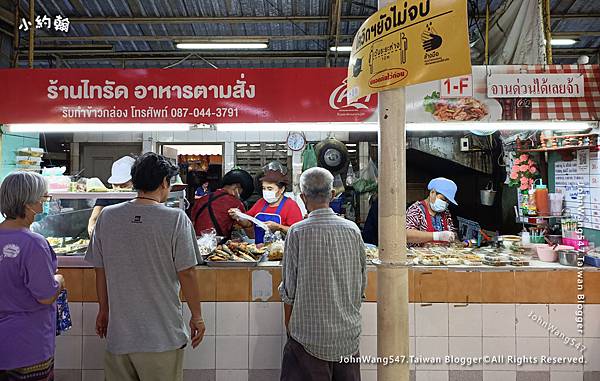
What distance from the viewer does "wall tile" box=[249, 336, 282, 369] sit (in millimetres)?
3434

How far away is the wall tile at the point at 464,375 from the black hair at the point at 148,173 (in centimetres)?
273

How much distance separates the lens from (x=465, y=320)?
339 centimetres

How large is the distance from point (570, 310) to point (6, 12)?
750 cm

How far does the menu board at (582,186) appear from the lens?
4.04m

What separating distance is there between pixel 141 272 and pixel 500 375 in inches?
115

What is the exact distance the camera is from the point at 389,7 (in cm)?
176

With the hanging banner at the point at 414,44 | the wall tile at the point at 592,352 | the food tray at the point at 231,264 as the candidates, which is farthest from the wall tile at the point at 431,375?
the hanging banner at the point at 414,44

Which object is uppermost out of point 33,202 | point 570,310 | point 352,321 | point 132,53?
point 132,53

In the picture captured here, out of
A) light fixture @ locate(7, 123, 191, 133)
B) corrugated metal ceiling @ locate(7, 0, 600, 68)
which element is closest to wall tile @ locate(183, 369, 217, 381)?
light fixture @ locate(7, 123, 191, 133)

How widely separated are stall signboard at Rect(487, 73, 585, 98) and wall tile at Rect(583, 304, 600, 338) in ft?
5.74

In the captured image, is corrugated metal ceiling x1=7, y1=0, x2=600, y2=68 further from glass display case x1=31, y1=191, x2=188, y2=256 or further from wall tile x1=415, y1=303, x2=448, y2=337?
wall tile x1=415, y1=303, x2=448, y2=337

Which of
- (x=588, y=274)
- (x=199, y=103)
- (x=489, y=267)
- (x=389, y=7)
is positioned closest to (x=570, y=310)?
(x=588, y=274)

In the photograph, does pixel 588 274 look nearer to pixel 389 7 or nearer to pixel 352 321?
pixel 352 321

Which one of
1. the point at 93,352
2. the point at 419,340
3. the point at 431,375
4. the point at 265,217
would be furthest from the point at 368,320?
the point at 93,352
